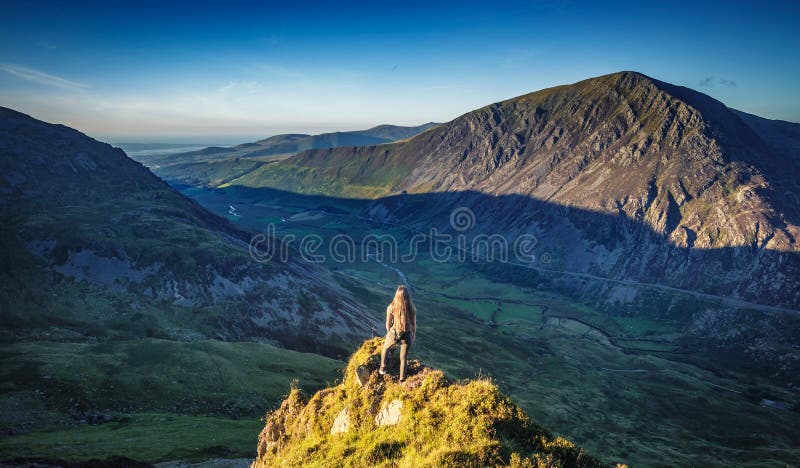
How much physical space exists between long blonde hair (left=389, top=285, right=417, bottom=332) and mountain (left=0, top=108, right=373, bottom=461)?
24.0 metres

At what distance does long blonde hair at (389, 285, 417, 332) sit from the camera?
61.0 feet

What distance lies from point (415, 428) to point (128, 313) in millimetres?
73443

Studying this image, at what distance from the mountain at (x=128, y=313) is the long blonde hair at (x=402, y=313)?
24.0 m

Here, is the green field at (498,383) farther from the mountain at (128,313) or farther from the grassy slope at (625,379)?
the grassy slope at (625,379)

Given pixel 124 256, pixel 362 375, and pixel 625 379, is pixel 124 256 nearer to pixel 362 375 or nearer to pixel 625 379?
pixel 362 375

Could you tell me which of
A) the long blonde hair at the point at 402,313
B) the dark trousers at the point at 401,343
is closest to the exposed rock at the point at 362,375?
the dark trousers at the point at 401,343

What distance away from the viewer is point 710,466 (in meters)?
67.4

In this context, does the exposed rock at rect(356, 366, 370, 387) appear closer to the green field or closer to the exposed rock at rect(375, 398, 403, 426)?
the exposed rock at rect(375, 398, 403, 426)

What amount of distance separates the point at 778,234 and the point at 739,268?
2042cm

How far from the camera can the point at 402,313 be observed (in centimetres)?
1870

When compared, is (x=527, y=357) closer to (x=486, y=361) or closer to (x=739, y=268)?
Answer: (x=486, y=361)

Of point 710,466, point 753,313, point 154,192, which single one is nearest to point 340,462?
point 710,466

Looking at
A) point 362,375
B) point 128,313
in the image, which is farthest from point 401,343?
point 128,313

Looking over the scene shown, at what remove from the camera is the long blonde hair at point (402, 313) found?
1859 cm
